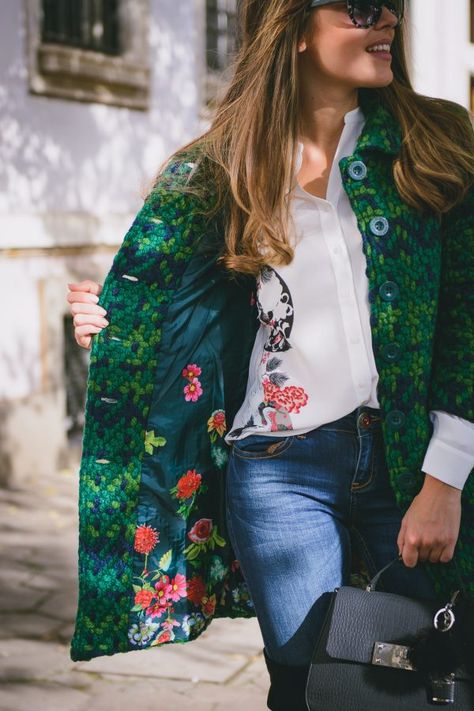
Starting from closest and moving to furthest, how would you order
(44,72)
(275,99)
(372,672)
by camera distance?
(372,672) < (275,99) < (44,72)

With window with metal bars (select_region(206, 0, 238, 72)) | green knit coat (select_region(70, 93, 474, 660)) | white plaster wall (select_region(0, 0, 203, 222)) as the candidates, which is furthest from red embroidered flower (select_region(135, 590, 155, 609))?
window with metal bars (select_region(206, 0, 238, 72))

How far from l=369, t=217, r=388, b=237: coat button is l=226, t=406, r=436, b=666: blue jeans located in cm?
35

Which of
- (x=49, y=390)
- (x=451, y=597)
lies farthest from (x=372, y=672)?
(x=49, y=390)

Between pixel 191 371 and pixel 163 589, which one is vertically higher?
pixel 191 371

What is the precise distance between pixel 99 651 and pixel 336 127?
1277mm

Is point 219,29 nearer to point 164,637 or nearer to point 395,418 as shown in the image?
point 164,637

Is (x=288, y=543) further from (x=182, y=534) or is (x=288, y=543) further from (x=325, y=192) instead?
(x=325, y=192)

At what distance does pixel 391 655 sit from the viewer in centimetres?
210

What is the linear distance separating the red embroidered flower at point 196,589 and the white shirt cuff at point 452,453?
0.70 meters

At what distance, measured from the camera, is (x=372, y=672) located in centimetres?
212

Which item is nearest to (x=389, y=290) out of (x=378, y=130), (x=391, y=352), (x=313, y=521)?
(x=391, y=352)

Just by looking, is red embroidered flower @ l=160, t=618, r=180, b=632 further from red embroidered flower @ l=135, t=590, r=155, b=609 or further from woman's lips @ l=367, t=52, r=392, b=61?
woman's lips @ l=367, t=52, r=392, b=61

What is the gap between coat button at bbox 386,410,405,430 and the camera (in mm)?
2176

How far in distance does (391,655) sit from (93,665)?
220 centimetres
